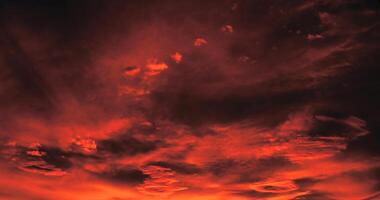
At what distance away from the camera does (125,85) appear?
533cm

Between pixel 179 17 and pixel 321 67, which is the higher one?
pixel 179 17

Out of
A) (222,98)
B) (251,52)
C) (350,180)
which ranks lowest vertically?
(350,180)

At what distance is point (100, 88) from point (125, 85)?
0.47 metres

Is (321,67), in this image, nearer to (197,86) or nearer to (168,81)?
(197,86)

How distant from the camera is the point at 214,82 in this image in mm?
5352

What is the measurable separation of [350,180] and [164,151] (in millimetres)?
4443

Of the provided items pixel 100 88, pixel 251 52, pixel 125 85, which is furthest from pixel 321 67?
pixel 100 88

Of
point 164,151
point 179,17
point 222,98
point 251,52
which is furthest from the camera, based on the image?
point 164,151

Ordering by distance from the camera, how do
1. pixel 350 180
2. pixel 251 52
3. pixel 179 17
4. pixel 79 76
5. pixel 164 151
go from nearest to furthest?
pixel 179 17 → pixel 251 52 → pixel 79 76 → pixel 164 151 → pixel 350 180

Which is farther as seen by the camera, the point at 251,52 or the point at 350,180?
the point at 350,180

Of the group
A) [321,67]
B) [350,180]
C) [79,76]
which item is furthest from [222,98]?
[350,180]

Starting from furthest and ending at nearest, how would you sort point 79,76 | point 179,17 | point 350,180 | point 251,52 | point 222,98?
point 350,180
point 222,98
point 79,76
point 251,52
point 179,17

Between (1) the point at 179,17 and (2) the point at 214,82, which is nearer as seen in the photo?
(1) the point at 179,17

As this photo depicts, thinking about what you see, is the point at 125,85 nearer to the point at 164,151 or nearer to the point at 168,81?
the point at 168,81
